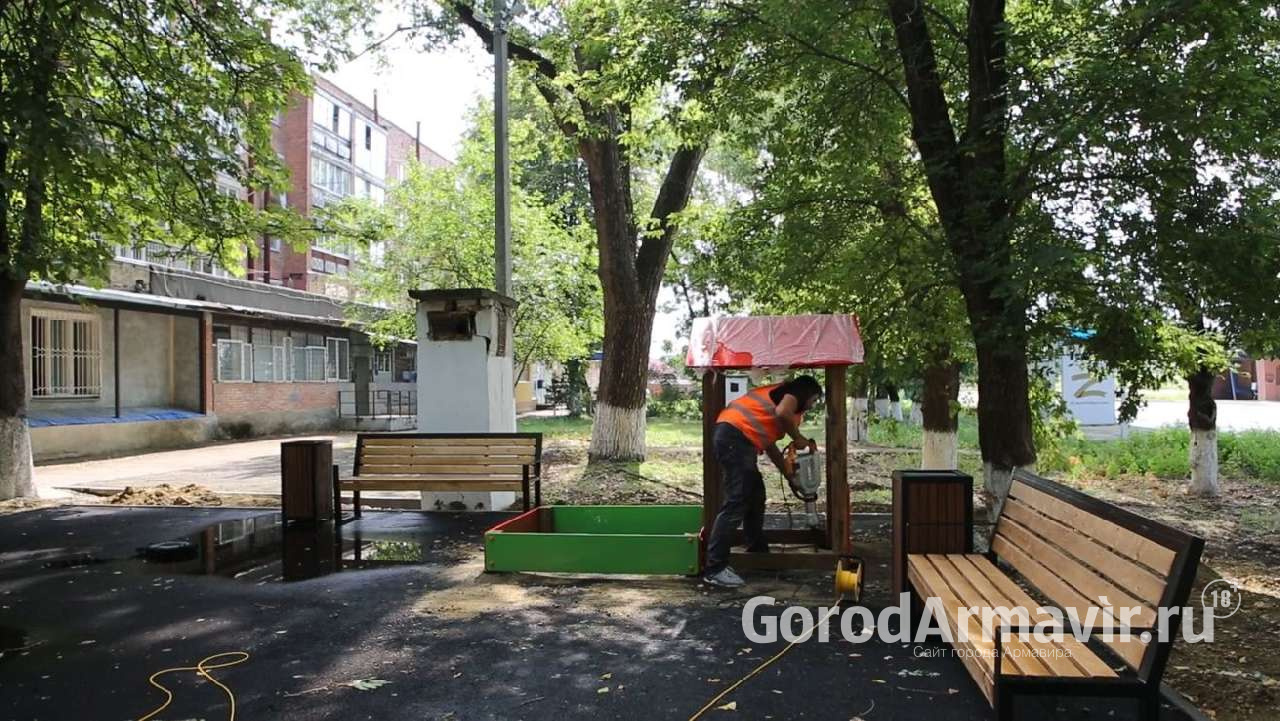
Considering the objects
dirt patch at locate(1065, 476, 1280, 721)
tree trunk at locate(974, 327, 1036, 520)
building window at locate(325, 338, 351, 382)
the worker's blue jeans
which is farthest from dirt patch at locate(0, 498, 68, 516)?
building window at locate(325, 338, 351, 382)

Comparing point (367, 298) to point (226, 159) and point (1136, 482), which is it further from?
point (1136, 482)

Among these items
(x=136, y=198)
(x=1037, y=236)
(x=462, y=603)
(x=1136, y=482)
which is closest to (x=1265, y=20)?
(x=1037, y=236)

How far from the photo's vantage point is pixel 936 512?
533cm

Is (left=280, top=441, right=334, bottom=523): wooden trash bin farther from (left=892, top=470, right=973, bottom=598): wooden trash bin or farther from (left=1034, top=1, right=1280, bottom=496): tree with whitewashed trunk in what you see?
(left=1034, top=1, right=1280, bottom=496): tree with whitewashed trunk

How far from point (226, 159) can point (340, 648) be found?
7.87 meters

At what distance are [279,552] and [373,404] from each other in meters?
22.9

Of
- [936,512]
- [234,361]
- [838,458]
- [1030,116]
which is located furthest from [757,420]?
[234,361]

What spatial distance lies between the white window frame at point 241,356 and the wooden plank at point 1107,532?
23433mm

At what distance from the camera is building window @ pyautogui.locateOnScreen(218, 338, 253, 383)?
23.8m

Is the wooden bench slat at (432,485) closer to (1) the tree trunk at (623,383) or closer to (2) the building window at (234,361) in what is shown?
(1) the tree trunk at (623,383)

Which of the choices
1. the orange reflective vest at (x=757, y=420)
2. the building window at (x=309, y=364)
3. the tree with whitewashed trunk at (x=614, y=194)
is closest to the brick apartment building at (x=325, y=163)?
the building window at (x=309, y=364)

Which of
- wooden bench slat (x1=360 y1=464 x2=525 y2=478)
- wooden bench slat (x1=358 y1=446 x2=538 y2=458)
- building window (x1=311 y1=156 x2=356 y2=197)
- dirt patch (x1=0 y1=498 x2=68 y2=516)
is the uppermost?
building window (x1=311 y1=156 x2=356 y2=197)

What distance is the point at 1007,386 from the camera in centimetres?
722

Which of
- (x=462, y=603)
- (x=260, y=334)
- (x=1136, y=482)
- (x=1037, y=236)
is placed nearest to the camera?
(x=462, y=603)
